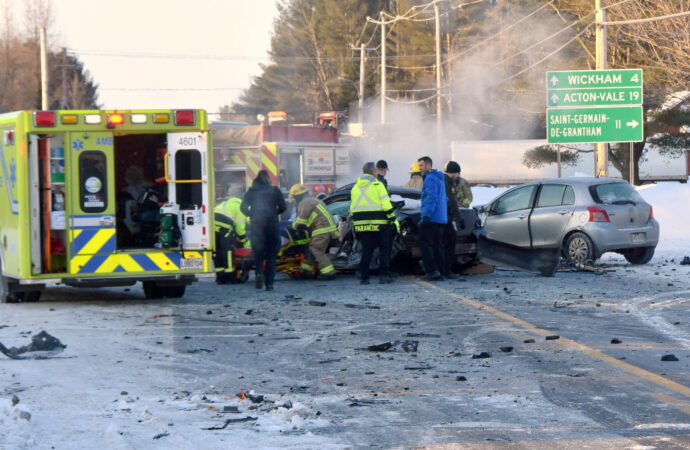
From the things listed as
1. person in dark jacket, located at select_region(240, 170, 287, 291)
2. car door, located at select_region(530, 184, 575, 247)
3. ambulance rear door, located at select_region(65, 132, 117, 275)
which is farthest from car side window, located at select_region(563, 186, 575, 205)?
ambulance rear door, located at select_region(65, 132, 117, 275)

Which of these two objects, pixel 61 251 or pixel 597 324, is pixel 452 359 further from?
pixel 61 251

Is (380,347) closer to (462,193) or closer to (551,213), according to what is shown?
(462,193)

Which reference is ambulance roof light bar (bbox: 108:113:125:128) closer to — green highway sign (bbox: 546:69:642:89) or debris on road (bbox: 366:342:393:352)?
debris on road (bbox: 366:342:393:352)

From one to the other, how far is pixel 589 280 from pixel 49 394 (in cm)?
977

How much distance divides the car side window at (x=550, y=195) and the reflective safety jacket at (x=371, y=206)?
11.3 ft

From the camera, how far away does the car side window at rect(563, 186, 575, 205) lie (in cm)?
1766

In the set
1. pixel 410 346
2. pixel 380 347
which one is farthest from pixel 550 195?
pixel 380 347

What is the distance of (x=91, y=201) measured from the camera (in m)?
13.7

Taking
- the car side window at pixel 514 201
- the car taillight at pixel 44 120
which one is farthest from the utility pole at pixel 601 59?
the car taillight at pixel 44 120

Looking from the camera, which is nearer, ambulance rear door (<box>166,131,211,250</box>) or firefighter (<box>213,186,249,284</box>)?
ambulance rear door (<box>166,131,211,250</box>)

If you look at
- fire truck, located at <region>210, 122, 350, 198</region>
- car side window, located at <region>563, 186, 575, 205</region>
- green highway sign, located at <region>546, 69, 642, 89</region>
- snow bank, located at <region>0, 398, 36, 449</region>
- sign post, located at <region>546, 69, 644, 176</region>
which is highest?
green highway sign, located at <region>546, 69, 642, 89</region>

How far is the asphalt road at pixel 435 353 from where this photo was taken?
259 inches

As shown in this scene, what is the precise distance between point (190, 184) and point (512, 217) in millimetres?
6270

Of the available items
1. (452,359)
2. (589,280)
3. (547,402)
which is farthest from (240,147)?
(547,402)
